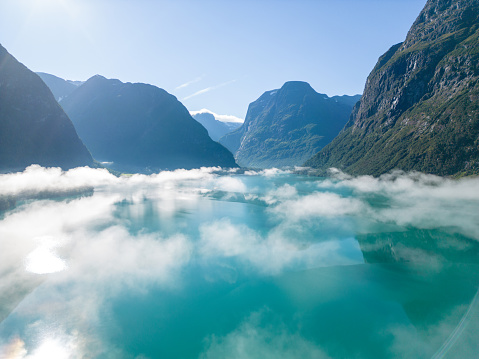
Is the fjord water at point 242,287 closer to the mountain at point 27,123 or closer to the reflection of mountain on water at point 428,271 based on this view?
the reflection of mountain on water at point 428,271

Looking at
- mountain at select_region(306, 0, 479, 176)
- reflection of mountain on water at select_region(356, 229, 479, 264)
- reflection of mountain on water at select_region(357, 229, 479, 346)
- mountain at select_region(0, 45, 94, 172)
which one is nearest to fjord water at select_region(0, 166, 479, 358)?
reflection of mountain on water at select_region(357, 229, 479, 346)

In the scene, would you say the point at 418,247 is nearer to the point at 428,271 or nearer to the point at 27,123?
the point at 428,271

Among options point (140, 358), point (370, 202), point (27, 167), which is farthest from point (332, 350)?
point (27, 167)

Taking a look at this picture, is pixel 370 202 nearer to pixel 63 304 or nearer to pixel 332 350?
pixel 332 350

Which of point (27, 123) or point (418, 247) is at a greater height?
point (27, 123)

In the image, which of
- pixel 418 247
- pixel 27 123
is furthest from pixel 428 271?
pixel 27 123

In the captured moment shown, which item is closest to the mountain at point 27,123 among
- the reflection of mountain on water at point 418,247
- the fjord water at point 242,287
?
A: the fjord water at point 242,287
